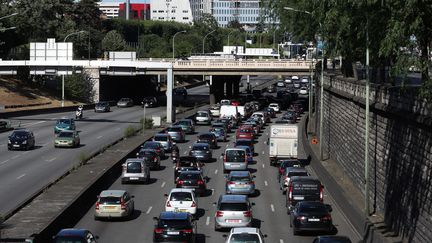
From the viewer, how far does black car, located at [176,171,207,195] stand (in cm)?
3999

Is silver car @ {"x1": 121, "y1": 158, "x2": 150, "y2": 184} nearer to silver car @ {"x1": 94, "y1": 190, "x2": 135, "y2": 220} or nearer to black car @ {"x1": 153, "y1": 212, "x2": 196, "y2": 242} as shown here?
silver car @ {"x1": 94, "y1": 190, "x2": 135, "y2": 220}

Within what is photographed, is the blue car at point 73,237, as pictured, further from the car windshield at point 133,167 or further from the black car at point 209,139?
the black car at point 209,139

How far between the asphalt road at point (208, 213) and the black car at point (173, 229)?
90.2 inches

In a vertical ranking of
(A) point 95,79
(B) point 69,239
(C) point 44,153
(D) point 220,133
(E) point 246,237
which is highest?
(A) point 95,79

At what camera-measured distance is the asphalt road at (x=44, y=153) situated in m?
40.5

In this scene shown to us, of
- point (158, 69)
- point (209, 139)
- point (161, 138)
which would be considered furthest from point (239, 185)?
point (158, 69)

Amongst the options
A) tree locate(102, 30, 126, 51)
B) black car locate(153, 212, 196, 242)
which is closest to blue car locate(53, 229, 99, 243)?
black car locate(153, 212, 196, 242)

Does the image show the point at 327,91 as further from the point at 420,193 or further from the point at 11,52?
the point at 11,52

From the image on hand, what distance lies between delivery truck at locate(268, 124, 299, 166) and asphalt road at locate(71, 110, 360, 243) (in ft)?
4.42

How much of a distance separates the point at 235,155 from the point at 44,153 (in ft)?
48.5

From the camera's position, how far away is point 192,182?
132 feet

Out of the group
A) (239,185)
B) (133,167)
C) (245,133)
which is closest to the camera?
(239,185)

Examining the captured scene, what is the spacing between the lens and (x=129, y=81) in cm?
13300

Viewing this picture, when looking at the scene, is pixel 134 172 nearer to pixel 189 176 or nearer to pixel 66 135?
pixel 189 176
